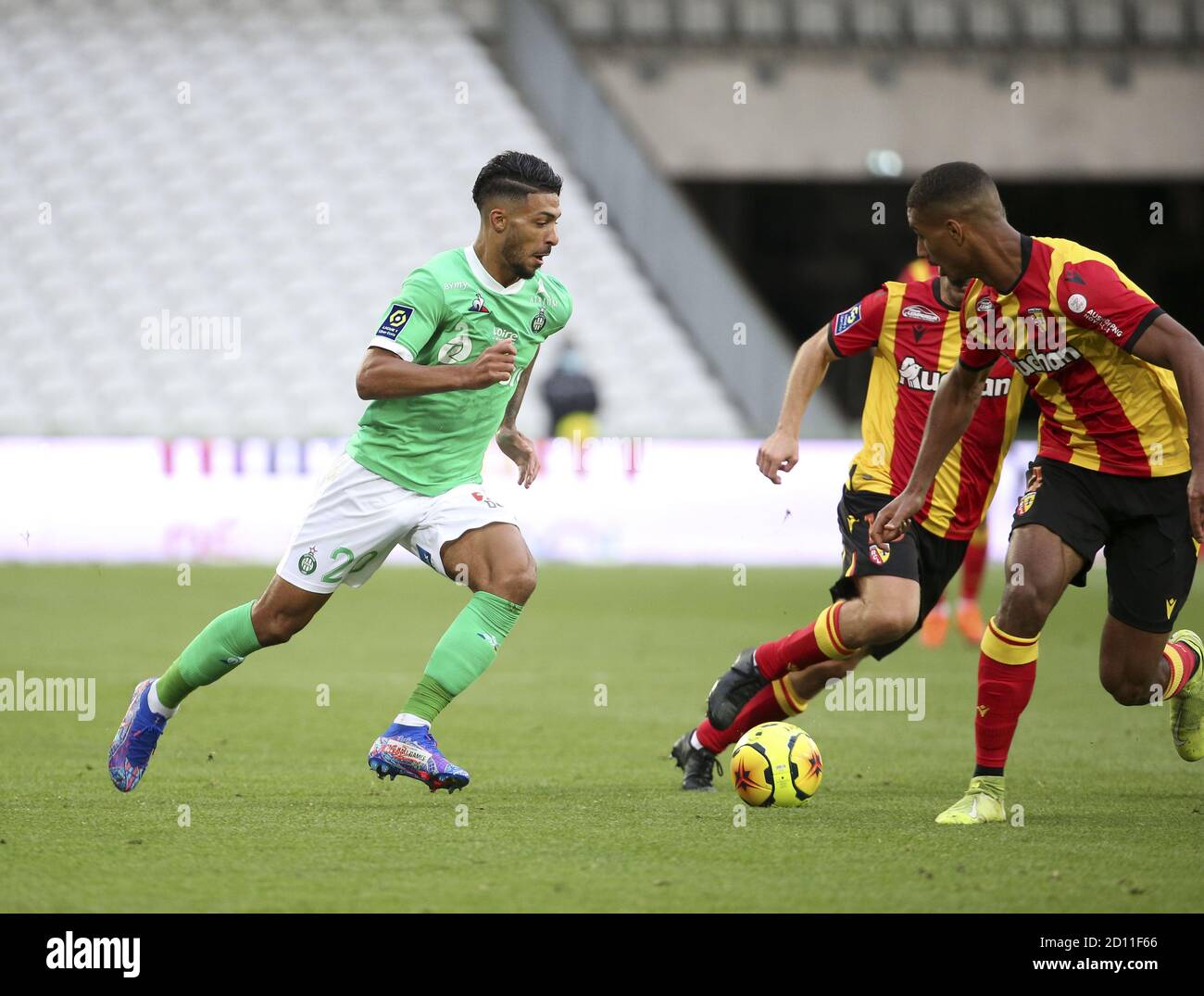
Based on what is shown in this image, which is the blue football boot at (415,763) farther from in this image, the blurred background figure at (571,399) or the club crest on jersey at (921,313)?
the blurred background figure at (571,399)

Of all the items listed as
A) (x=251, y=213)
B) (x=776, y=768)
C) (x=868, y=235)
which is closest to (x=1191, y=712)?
(x=776, y=768)

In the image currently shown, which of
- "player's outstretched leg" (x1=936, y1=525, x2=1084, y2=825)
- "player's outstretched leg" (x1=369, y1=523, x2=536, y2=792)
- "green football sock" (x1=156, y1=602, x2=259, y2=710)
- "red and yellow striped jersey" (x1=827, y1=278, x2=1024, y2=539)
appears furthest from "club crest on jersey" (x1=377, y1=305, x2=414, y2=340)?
"player's outstretched leg" (x1=936, y1=525, x2=1084, y2=825)

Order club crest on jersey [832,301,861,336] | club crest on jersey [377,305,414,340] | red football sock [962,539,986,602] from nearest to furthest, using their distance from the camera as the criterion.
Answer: club crest on jersey [377,305,414,340] → club crest on jersey [832,301,861,336] → red football sock [962,539,986,602]

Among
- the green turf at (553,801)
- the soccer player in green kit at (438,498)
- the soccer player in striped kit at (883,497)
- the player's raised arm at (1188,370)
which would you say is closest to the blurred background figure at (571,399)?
the green turf at (553,801)

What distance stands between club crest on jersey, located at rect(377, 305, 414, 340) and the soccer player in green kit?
1cm

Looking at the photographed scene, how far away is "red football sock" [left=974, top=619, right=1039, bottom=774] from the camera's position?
5.99 metres

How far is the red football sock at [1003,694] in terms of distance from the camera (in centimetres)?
Answer: 599

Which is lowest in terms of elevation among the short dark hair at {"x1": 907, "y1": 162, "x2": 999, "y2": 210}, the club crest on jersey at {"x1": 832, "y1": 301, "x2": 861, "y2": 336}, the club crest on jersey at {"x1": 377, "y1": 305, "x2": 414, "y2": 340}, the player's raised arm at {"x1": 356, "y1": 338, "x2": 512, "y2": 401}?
the player's raised arm at {"x1": 356, "y1": 338, "x2": 512, "y2": 401}

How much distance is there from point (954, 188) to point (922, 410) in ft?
4.70

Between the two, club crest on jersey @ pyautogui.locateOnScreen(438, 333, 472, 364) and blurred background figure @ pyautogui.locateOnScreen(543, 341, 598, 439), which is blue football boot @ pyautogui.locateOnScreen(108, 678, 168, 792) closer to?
club crest on jersey @ pyautogui.locateOnScreen(438, 333, 472, 364)

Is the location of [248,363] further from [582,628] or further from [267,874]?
[267,874]

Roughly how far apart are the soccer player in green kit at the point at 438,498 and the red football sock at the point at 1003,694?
5.09 ft

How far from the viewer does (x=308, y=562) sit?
6.12 metres

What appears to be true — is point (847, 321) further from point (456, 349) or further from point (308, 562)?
point (308, 562)
